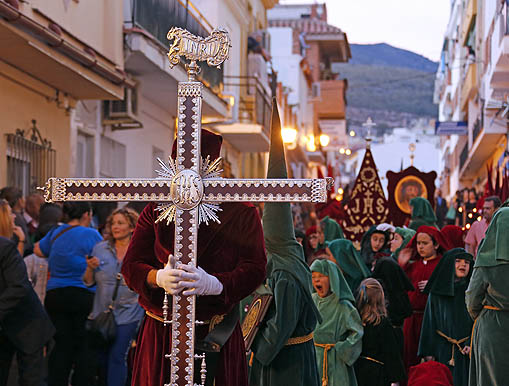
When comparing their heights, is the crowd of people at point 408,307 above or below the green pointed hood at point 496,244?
below

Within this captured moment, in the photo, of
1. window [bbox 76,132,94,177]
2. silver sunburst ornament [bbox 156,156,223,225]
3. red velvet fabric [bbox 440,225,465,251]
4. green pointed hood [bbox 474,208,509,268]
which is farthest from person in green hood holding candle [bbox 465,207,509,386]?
window [bbox 76,132,94,177]

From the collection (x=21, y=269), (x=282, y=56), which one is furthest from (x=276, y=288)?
(x=282, y=56)

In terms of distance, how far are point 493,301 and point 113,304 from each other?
3.79 m

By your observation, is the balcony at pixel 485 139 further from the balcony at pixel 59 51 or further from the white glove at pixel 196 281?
the white glove at pixel 196 281

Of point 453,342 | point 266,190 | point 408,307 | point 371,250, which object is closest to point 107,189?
point 266,190

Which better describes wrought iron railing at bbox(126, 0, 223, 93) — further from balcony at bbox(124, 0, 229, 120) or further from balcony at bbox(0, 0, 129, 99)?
balcony at bbox(0, 0, 129, 99)

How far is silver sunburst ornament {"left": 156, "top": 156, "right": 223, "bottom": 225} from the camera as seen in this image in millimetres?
4934

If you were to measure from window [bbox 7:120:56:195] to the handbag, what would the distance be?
16.1 feet

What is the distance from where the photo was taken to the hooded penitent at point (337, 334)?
28.4 feet

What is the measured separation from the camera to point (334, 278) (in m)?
8.84

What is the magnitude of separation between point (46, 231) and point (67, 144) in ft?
18.5

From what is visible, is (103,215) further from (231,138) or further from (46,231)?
(231,138)

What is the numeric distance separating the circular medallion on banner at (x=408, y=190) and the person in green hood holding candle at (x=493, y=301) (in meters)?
11.8

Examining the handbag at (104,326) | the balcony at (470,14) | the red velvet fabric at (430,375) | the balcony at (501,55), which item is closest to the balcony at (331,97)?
the balcony at (470,14)
